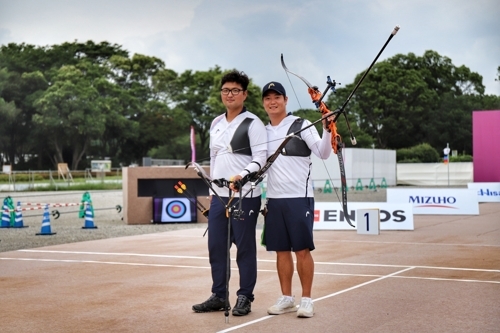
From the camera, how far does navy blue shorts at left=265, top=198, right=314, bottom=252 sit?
255 inches

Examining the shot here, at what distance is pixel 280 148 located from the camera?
6523 millimetres

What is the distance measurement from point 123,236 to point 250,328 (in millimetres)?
10183

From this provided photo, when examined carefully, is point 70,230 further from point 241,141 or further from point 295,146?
point 295,146

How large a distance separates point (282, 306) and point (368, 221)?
9001 mm

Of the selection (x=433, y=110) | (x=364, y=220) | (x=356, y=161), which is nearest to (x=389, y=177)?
(x=356, y=161)

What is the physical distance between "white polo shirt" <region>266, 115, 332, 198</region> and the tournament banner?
12822mm

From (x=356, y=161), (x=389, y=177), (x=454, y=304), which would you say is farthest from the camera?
(x=389, y=177)

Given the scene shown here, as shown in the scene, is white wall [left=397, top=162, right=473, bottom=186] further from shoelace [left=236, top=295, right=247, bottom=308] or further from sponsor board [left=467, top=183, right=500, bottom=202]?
shoelace [left=236, top=295, right=247, bottom=308]

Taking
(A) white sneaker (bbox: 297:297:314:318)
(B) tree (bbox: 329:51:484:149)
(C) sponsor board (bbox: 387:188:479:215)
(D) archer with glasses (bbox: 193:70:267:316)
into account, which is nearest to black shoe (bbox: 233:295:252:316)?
(D) archer with glasses (bbox: 193:70:267:316)

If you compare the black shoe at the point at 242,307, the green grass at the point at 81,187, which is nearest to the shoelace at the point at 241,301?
the black shoe at the point at 242,307

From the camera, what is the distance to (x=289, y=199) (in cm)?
650

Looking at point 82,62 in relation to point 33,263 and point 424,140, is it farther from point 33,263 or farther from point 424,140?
point 33,263

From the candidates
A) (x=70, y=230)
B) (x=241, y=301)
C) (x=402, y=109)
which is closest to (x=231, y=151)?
(x=241, y=301)

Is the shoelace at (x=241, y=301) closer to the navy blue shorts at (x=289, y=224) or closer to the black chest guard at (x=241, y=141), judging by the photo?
the navy blue shorts at (x=289, y=224)
